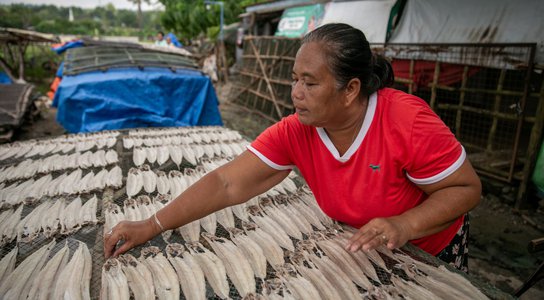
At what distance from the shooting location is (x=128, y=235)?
5.38 ft

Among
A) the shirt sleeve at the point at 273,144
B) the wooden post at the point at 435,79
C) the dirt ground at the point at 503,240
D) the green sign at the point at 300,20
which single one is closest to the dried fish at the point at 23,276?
the shirt sleeve at the point at 273,144

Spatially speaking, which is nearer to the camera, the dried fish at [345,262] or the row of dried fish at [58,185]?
the dried fish at [345,262]

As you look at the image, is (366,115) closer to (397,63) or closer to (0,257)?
(0,257)

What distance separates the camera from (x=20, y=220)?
1869 mm

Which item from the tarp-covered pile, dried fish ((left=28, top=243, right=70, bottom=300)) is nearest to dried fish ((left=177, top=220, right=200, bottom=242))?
dried fish ((left=28, top=243, right=70, bottom=300))

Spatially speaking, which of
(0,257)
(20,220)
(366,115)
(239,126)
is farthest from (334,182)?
(239,126)

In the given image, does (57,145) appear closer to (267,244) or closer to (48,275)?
(48,275)

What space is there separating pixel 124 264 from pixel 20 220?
0.85m

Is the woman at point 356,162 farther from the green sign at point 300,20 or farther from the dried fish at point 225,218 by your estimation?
the green sign at point 300,20

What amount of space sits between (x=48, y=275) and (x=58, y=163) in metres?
1.58

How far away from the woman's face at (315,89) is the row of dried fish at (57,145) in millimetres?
2420

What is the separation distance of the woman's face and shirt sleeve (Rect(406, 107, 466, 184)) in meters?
0.35

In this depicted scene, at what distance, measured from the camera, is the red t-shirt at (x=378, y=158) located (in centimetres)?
139

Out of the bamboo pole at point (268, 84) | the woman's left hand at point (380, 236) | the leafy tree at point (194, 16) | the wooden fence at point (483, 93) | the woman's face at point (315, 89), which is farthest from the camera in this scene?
the leafy tree at point (194, 16)
